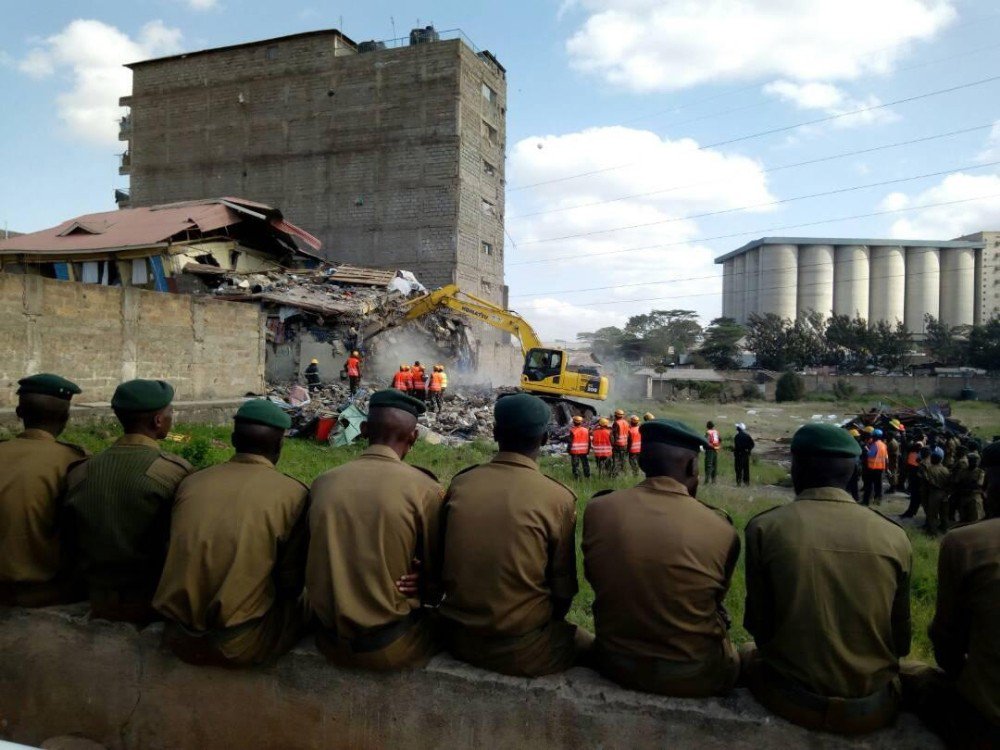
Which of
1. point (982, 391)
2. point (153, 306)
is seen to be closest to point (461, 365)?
point (153, 306)

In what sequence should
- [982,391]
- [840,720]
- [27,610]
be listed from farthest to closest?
[982,391] → [27,610] → [840,720]

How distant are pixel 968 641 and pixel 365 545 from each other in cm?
214

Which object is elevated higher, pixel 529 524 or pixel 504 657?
pixel 529 524

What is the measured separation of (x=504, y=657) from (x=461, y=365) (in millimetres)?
24853

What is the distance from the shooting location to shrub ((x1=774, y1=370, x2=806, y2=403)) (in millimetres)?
38000

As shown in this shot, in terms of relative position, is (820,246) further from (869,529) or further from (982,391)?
(869,529)

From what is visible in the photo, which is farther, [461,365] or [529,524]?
[461,365]

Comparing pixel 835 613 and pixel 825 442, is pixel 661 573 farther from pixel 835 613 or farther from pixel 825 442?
pixel 825 442

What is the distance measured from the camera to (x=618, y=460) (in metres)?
14.4

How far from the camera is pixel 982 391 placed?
3709 centimetres

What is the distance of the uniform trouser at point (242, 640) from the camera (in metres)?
2.74

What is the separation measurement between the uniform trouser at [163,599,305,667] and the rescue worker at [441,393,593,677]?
679 millimetres

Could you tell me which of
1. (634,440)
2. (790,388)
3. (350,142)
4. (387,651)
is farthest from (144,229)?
(790,388)

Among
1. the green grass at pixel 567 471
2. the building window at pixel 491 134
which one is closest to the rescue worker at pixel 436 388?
the green grass at pixel 567 471
